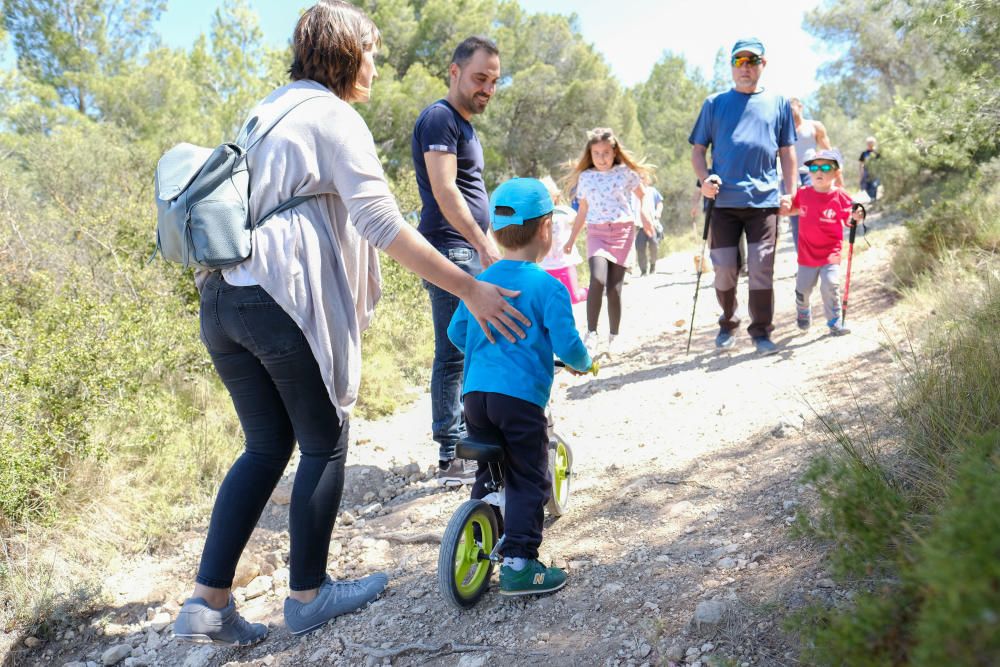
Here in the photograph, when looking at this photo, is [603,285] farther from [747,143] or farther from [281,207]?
[281,207]

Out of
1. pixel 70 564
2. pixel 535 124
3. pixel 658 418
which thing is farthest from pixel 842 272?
pixel 535 124

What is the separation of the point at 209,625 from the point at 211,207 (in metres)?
1.38

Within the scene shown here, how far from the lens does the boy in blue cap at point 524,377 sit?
2.62m

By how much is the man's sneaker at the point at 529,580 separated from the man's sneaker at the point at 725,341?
3.75 m

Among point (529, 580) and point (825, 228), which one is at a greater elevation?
point (825, 228)

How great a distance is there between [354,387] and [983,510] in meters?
1.83

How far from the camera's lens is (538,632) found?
244 cm

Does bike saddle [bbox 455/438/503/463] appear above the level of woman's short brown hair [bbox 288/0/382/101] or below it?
below

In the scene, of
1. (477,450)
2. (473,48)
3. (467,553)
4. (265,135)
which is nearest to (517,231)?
(477,450)

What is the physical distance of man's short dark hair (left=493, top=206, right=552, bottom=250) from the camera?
2.74 meters

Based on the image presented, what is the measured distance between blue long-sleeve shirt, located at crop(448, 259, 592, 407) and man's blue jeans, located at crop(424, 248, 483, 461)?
40.4 inches

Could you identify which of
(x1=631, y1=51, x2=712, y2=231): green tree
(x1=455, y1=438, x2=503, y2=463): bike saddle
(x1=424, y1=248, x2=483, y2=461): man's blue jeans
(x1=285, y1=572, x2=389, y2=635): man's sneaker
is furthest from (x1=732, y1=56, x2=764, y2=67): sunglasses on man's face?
(x1=631, y1=51, x2=712, y2=231): green tree

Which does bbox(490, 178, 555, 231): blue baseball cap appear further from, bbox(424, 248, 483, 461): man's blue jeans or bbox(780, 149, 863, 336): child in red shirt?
bbox(780, 149, 863, 336): child in red shirt

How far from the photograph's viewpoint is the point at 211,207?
2.29 m
